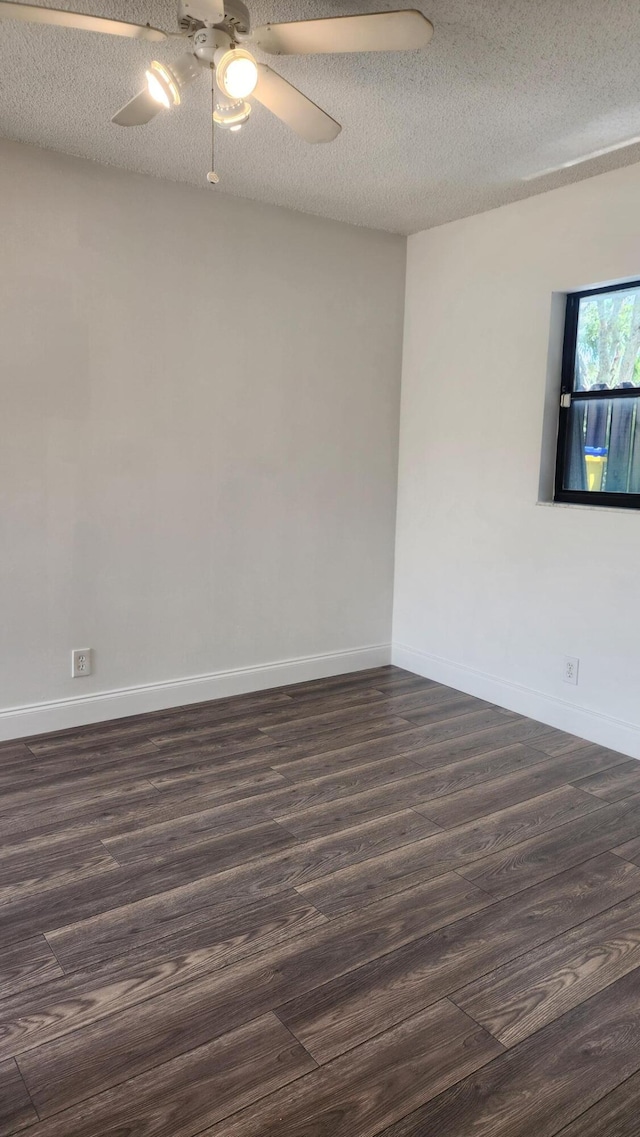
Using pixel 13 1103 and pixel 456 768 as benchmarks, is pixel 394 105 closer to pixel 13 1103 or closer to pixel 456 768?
pixel 456 768

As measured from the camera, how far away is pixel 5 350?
3.00 meters

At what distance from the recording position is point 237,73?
1748 mm

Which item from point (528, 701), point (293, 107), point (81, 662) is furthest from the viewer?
point (528, 701)

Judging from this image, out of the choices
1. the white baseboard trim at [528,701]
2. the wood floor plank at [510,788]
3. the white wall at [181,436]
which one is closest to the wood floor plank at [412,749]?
the white baseboard trim at [528,701]

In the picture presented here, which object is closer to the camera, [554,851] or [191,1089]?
[191,1089]

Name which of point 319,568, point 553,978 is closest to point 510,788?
point 553,978

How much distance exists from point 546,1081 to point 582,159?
3133 millimetres

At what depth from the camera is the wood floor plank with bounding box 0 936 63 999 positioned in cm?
176

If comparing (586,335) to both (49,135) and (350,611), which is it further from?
(49,135)

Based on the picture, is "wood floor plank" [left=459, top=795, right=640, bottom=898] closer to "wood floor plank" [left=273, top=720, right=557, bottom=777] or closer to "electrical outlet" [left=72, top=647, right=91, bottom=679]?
"wood floor plank" [left=273, top=720, right=557, bottom=777]

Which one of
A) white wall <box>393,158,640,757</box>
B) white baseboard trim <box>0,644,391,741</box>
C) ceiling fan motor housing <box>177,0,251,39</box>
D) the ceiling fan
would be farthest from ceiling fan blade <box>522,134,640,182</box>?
white baseboard trim <box>0,644,391,741</box>

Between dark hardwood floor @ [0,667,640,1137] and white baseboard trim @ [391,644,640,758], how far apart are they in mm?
114

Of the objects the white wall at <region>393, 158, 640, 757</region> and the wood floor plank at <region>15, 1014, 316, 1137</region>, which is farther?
the white wall at <region>393, 158, 640, 757</region>

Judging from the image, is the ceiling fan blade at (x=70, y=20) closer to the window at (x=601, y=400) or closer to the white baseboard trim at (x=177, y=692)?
the window at (x=601, y=400)
